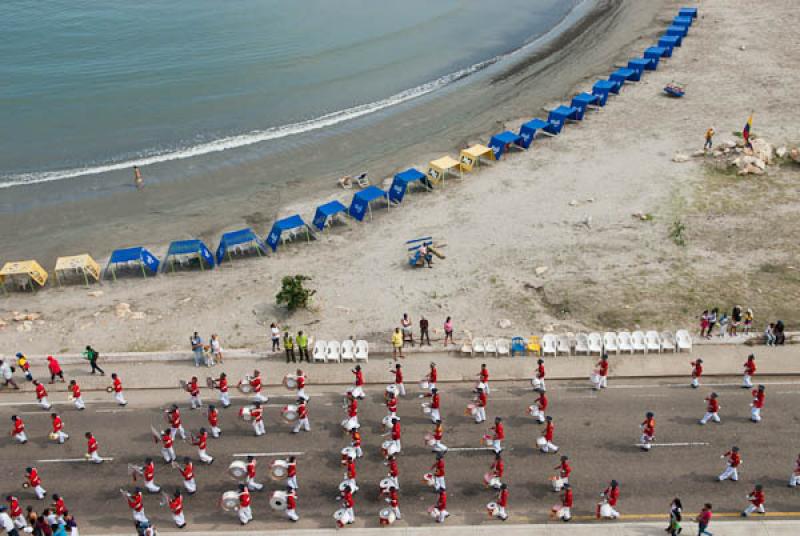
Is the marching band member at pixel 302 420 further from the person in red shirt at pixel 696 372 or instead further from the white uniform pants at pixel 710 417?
the person in red shirt at pixel 696 372

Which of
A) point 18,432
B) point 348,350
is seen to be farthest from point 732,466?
point 18,432

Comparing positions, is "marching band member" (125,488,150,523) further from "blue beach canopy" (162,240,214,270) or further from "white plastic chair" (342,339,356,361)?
"blue beach canopy" (162,240,214,270)

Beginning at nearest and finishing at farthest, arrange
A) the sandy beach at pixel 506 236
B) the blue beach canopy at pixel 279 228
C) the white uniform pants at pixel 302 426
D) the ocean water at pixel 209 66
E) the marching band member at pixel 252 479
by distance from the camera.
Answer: the marching band member at pixel 252 479 → the white uniform pants at pixel 302 426 → the sandy beach at pixel 506 236 → the blue beach canopy at pixel 279 228 → the ocean water at pixel 209 66

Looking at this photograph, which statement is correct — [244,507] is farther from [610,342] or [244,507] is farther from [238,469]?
[610,342]

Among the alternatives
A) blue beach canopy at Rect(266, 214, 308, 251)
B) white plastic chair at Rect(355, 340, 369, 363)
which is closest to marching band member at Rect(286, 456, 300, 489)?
white plastic chair at Rect(355, 340, 369, 363)

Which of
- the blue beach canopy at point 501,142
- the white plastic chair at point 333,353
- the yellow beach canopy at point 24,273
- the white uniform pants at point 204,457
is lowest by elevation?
the white uniform pants at point 204,457

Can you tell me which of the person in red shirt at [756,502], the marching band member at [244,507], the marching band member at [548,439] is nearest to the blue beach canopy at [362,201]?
the marching band member at [548,439]
